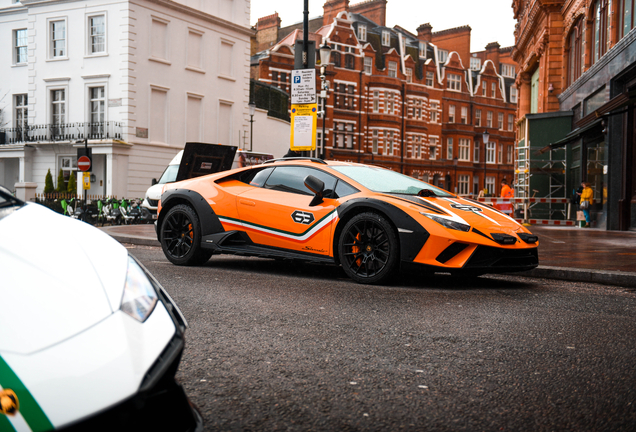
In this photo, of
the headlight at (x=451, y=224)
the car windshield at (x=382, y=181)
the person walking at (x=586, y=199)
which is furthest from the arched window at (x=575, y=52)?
the headlight at (x=451, y=224)

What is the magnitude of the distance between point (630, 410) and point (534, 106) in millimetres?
31077

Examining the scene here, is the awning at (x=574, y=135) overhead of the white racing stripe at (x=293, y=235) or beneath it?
overhead

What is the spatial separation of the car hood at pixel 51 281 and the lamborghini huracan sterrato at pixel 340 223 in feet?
14.0

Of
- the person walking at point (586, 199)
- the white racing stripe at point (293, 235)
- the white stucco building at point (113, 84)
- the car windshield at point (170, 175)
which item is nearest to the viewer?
the white racing stripe at point (293, 235)

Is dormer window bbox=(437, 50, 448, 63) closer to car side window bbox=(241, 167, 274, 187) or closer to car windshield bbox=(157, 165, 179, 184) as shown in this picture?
car windshield bbox=(157, 165, 179, 184)

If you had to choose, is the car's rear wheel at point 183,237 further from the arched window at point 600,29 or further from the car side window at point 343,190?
the arched window at point 600,29

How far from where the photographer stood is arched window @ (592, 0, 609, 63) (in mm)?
17906

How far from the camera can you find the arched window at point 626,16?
15.4 m

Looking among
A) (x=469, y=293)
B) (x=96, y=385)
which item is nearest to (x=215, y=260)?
(x=469, y=293)

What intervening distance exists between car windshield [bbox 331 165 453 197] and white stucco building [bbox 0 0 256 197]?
77.5 feet

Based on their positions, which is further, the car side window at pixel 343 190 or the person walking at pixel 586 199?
the person walking at pixel 586 199

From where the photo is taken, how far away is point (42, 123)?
103 ft

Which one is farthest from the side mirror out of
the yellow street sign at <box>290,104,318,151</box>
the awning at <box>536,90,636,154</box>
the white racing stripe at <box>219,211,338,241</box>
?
the awning at <box>536,90,636,154</box>

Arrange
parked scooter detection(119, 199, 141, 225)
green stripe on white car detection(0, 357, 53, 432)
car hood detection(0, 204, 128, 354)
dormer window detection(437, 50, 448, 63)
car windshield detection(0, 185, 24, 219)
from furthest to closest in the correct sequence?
dormer window detection(437, 50, 448, 63), parked scooter detection(119, 199, 141, 225), car windshield detection(0, 185, 24, 219), car hood detection(0, 204, 128, 354), green stripe on white car detection(0, 357, 53, 432)
